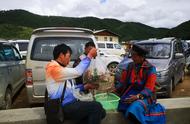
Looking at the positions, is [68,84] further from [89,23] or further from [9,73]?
[89,23]

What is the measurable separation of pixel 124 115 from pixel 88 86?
0.67 meters

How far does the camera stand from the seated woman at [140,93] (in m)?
4.19

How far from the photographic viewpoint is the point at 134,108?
4195 mm

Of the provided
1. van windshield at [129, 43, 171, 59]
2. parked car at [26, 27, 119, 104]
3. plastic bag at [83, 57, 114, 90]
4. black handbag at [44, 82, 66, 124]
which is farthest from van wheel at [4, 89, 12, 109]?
van windshield at [129, 43, 171, 59]

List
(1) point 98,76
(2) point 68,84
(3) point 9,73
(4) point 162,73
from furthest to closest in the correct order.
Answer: (4) point 162,73 → (3) point 9,73 → (1) point 98,76 → (2) point 68,84

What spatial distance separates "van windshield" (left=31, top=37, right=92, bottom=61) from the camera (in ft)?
23.9

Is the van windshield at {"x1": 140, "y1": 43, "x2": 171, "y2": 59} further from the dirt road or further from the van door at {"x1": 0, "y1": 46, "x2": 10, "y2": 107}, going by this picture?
the van door at {"x1": 0, "y1": 46, "x2": 10, "y2": 107}

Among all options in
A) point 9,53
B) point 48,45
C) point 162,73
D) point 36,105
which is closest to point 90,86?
point 48,45

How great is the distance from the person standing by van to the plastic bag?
73 centimetres

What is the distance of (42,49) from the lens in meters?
7.34

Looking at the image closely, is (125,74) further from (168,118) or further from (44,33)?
(44,33)

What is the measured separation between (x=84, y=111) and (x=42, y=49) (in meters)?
3.55

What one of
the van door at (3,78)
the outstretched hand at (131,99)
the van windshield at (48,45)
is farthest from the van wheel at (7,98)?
the outstretched hand at (131,99)

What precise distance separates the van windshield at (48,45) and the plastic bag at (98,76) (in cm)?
213
